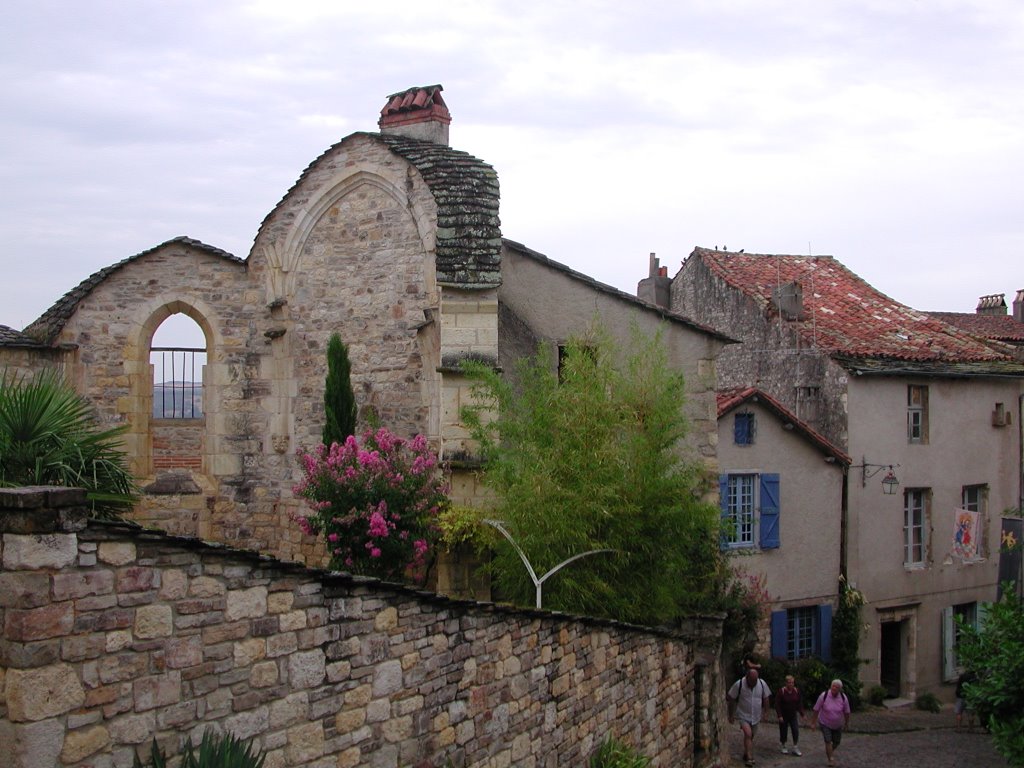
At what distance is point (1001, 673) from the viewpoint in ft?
42.3

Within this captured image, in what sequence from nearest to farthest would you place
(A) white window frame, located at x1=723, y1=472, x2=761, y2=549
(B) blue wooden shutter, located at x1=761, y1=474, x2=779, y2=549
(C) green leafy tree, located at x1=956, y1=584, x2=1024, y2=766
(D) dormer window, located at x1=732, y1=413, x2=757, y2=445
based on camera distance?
(C) green leafy tree, located at x1=956, y1=584, x2=1024, y2=766, (A) white window frame, located at x1=723, y1=472, x2=761, y2=549, (D) dormer window, located at x1=732, y1=413, x2=757, y2=445, (B) blue wooden shutter, located at x1=761, y1=474, x2=779, y2=549

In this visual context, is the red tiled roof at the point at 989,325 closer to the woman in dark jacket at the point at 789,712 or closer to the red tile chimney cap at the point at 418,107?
the woman in dark jacket at the point at 789,712

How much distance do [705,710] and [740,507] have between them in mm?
6677

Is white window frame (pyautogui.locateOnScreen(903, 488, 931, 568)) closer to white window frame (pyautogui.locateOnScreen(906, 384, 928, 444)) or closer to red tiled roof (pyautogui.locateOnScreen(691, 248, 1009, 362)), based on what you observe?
white window frame (pyautogui.locateOnScreen(906, 384, 928, 444))

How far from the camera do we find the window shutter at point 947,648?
21.8 m

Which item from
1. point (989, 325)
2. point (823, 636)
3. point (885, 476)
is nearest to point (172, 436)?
point (823, 636)

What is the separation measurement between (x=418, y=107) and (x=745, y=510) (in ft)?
28.3

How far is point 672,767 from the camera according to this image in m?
11.6

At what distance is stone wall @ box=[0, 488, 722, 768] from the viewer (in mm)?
4652

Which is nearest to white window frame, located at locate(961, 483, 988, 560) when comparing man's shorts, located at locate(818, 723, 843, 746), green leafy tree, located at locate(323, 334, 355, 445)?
man's shorts, located at locate(818, 723, 843, 746)

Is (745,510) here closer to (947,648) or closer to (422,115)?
(947,648)

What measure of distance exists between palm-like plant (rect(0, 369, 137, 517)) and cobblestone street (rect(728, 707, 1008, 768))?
A: 9.61 metres

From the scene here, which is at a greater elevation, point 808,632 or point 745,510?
point 745,510

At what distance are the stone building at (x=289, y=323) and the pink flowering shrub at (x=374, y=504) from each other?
5.67 ft
